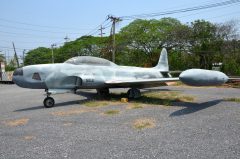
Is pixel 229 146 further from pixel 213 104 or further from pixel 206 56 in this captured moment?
pixel 206 56

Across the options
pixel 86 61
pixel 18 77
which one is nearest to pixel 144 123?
pixel 18 77

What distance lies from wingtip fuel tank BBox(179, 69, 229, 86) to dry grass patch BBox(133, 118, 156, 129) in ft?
7.19

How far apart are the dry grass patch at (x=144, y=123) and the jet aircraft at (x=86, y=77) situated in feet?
7.32

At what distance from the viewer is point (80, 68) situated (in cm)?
1483

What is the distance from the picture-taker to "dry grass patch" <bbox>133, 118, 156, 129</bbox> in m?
8.55

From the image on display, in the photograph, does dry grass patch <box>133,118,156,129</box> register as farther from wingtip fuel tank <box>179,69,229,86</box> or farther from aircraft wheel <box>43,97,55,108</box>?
aircraft wheel <box>43,97,55,108</box>

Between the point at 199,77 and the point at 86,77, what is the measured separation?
6.25 meters

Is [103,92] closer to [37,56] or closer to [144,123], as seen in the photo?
[144,123]

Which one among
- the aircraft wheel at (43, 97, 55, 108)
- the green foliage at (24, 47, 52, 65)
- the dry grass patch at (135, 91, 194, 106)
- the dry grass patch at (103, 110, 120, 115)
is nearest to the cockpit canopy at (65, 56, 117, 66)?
the aircraft wheel at (43, 97, 55, 108)

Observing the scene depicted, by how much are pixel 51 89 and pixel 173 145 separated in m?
8.62

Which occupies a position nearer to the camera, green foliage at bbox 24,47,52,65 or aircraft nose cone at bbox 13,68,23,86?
aircraft nose cone at bbox 13,68,23,86

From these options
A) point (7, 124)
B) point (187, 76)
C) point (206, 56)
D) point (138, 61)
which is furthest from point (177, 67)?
point (7, 124)

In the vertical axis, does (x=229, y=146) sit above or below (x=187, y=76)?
below

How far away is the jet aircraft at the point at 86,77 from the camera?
11.7 meters
